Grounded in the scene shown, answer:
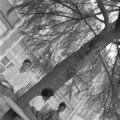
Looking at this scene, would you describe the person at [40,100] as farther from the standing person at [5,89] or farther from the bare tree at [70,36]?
the standing person at [5,89]

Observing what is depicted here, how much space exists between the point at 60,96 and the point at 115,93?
3.81 m

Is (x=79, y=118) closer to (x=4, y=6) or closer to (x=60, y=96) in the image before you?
(x=60, y=96)

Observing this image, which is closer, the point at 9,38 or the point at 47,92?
the point at 47,92

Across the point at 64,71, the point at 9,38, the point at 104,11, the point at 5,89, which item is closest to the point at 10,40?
the point at 9,38

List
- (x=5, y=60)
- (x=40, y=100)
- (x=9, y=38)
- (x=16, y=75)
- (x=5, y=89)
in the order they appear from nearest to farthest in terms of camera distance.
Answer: (x=5, y=89)
(x=40, y=100)
(x=16, y=75)
(x=9, y=38)
(x=5, y=60)

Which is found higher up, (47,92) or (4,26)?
(4,26)

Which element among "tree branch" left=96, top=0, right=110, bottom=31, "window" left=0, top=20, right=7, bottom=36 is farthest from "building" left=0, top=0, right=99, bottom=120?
"tree branch" left=96, top=0, right=110, bottom=31

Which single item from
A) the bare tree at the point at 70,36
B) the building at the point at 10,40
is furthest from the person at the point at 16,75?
the bare tree at the point at 70,36

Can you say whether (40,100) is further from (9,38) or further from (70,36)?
(9,38)

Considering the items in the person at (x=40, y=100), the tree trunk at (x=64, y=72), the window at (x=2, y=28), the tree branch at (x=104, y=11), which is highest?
the window at (x=2, y=28)

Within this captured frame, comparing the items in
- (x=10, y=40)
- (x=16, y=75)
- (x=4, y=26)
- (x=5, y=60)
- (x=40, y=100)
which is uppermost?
(x=4, y=26)

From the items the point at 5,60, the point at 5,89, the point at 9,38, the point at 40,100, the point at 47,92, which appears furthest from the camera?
the point at 5,60

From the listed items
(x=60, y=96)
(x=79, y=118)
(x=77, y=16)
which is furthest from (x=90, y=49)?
(x=79, y=118)

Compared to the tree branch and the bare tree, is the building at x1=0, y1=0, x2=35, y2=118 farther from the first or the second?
the tree branch
